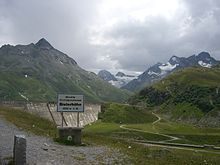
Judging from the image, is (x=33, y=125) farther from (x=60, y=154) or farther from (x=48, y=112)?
(x=48, y=112)

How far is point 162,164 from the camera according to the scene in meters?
30.1

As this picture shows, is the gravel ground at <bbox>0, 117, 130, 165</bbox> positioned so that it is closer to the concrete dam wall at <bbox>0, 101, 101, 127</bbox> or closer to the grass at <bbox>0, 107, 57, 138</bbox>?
the grass at <bbox>0, 107, 57, 138</bbox>

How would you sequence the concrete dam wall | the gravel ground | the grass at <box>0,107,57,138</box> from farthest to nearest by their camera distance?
the concrete dam wall < the grass at <box>0,107,57,138</box> < the gravel ground

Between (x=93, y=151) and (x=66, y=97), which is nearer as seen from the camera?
(x=93, y=151)

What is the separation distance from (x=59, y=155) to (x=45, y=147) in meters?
3.53

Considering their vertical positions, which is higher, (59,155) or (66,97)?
(66,97)

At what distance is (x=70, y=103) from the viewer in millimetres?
40656

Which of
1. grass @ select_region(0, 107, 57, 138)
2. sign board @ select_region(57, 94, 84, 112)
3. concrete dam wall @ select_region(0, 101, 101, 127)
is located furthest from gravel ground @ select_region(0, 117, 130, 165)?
concrete dam wall @ select_region(0, 101, 101, 127)

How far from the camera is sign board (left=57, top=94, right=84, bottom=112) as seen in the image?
4034cm

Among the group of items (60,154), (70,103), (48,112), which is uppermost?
(48,112)

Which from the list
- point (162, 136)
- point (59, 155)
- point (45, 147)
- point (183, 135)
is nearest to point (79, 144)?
point (45, 147)

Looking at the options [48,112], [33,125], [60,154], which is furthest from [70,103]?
[48,112]

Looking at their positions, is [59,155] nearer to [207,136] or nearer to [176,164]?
[176,164]

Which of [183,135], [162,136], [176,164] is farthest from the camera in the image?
[183,135]
